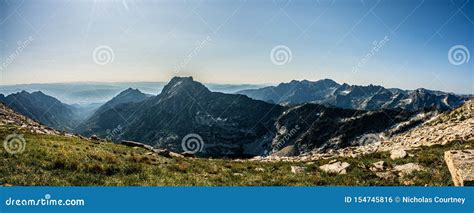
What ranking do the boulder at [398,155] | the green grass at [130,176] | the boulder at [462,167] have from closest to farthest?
the boulder at [462,167] → the green grass at [130,176] → the boulder at [398,155]

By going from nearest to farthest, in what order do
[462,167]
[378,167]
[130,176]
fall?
[462,167], [130,176], [378,167]

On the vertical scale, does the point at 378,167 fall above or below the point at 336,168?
above

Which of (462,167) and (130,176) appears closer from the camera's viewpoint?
(462,167)

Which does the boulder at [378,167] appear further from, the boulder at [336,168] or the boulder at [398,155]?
the boulder at [398,155]

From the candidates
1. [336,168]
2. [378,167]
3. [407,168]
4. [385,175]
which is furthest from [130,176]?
[407,168]

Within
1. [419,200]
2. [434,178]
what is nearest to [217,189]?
[419,200]

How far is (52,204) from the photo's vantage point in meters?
14.9

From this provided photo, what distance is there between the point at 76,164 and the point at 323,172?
12907 mm

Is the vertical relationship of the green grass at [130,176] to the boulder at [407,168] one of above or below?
below

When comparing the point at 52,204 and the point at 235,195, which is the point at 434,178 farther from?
the point at 52,204

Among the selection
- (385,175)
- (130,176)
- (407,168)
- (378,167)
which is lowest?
(130,176)

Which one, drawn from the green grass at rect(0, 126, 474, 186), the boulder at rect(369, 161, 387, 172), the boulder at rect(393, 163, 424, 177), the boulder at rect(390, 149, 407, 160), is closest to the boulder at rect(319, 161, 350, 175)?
the green grass at rect(0, 126, 474, 186)

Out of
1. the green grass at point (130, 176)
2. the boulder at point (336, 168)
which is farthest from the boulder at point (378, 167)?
the boulder at point (336, 168)

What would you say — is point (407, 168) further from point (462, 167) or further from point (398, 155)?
point (398, 155)
